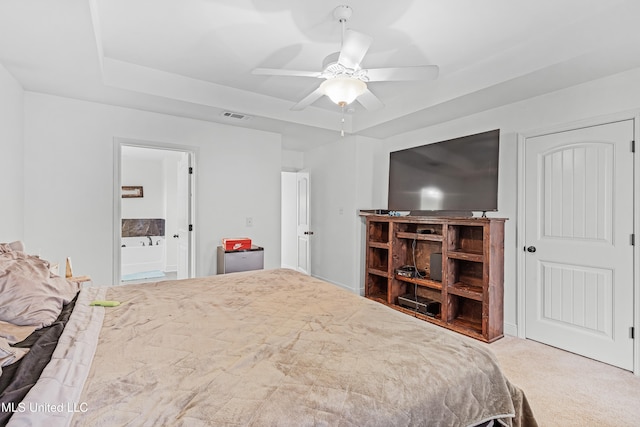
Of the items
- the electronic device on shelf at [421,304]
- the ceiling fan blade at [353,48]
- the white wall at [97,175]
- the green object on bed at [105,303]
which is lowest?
the electronic device on shelf at [421,304]

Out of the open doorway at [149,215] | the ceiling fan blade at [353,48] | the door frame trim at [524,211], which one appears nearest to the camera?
the ceiling fan blade at [353,48]

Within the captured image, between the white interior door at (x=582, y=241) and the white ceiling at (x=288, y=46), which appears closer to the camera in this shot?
the white ceiling at (x=288, y=46)

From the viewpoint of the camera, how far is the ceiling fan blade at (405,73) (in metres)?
2.08

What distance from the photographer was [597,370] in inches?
102

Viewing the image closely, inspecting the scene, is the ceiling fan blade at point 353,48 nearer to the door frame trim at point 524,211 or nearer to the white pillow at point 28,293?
the white pillow at point 28,293

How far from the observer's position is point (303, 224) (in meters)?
6.00

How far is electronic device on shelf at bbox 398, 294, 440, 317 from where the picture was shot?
3676 millimetres

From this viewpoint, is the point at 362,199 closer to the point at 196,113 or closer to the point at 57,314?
the point at 196,113

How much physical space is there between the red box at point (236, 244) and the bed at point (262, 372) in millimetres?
2227

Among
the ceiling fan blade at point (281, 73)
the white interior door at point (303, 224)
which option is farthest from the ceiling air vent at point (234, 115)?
the white interior door at point (303, 224)

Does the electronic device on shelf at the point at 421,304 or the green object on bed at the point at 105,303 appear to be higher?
the green object on bed at the point at 105,303

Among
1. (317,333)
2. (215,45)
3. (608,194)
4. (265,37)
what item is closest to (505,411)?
(317,333)

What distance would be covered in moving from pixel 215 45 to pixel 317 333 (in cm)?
246

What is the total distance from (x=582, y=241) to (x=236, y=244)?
359 cm
